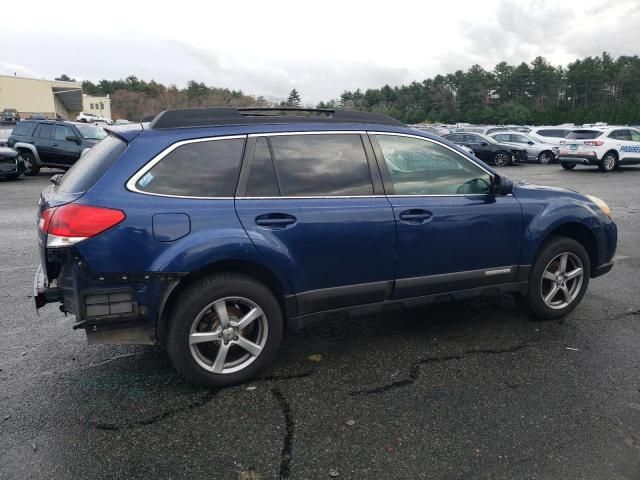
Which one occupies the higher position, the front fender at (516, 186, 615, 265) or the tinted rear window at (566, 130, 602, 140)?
the tinted rear window at (566, 130, 602, 140)

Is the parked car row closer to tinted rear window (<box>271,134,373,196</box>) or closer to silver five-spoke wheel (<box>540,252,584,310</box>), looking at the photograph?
silver five-spoke wheel (<box>540,252,584,310</box>)

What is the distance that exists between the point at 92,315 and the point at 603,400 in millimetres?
3229

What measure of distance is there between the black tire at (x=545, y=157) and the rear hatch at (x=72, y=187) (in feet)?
78.7

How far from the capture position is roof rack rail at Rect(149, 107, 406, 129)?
3.50 m

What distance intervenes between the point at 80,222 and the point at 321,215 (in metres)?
1.50

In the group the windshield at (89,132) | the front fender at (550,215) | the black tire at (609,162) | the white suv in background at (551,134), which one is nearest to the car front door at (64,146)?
the windshield at (89,132)

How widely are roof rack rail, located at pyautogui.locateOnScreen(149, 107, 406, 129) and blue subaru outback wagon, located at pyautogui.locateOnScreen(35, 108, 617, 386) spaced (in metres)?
0.02

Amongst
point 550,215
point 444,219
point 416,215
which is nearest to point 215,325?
point 416,215

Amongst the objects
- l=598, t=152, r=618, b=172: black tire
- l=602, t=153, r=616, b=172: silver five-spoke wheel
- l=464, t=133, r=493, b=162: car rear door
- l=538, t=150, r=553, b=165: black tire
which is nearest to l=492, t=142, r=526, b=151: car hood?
l=464, t=133, r=493, b=162: car rear door

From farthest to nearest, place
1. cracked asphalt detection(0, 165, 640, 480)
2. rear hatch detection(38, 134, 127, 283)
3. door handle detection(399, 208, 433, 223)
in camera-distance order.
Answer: door handle detection(399, 208, 433, 223) → rear hatch detection(38, 134, 127, 283) → cracked asphalt detection(0, 165, 640, 480)

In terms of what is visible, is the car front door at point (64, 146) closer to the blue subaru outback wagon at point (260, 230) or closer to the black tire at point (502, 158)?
the blue subaru outback wagon at point (260, 230)

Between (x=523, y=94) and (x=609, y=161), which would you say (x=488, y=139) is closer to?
(x=609, y=161)

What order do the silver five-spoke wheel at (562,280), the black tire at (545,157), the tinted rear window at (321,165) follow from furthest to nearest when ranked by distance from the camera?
1. the black tire at (545,157)
2. the silver five-spoke wheel at (562,280)
3. the tinted rear window at (321,165)

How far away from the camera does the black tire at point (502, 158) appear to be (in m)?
23.2
